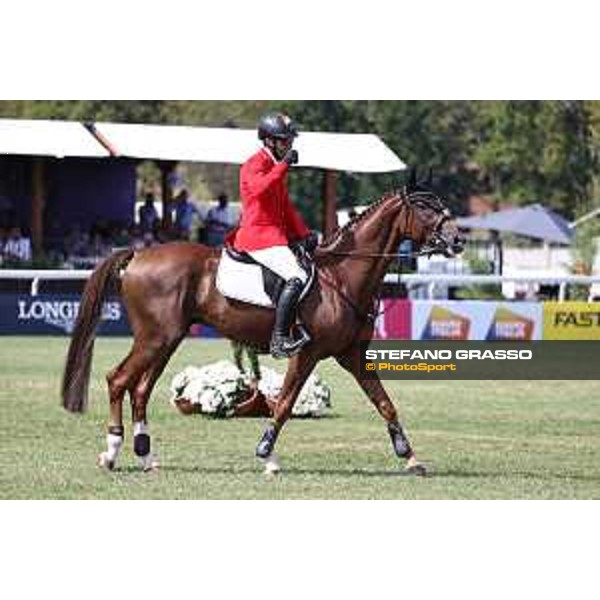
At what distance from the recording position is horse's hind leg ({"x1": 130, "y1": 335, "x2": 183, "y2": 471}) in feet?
35.7

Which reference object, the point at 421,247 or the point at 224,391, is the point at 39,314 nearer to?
the point at 224,391

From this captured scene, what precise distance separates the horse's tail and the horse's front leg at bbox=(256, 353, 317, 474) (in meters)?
1.28

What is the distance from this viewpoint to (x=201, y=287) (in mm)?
11258

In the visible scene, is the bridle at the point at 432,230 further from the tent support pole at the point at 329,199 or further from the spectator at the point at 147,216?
the tent support pole at the point at 329,199

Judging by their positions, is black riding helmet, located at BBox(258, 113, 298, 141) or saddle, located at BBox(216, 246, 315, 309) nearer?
black riding helmet, located at BBox(258, 113, 298, 141)

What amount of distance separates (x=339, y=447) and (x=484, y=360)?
8109 millimetres

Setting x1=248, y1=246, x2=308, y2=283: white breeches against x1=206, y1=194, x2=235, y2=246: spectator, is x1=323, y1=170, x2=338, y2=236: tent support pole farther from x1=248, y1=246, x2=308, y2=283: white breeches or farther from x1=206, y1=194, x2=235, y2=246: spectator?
x1=248, y1=246, x2=308, y2=283: white breeches

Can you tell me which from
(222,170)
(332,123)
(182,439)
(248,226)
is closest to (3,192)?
(182,439)

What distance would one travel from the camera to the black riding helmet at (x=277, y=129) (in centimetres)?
1068

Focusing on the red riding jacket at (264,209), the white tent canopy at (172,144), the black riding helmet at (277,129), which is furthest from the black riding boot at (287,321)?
the white tent canopy at (172,144)

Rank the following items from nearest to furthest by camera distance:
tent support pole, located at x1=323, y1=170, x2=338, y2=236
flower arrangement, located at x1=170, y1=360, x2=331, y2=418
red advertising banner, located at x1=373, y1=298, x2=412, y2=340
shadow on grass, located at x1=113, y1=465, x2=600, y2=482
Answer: shadow on grass, located at x1=113, y1=465, x2=600, y2=482 < flower arrangement, located at x1=170, y1=360, x2=331, y2=418 < red advertising banner, located at x1=373, y1=298, x2=412, y2=340 < tent support pole, located at x1=323, y1=170, x2=338, y2=236

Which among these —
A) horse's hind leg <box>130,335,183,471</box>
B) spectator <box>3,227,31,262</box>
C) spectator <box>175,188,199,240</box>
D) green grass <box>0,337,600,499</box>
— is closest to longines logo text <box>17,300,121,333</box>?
spectator <box>3,227,31,262</box>

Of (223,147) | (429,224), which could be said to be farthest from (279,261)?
(223,147)
